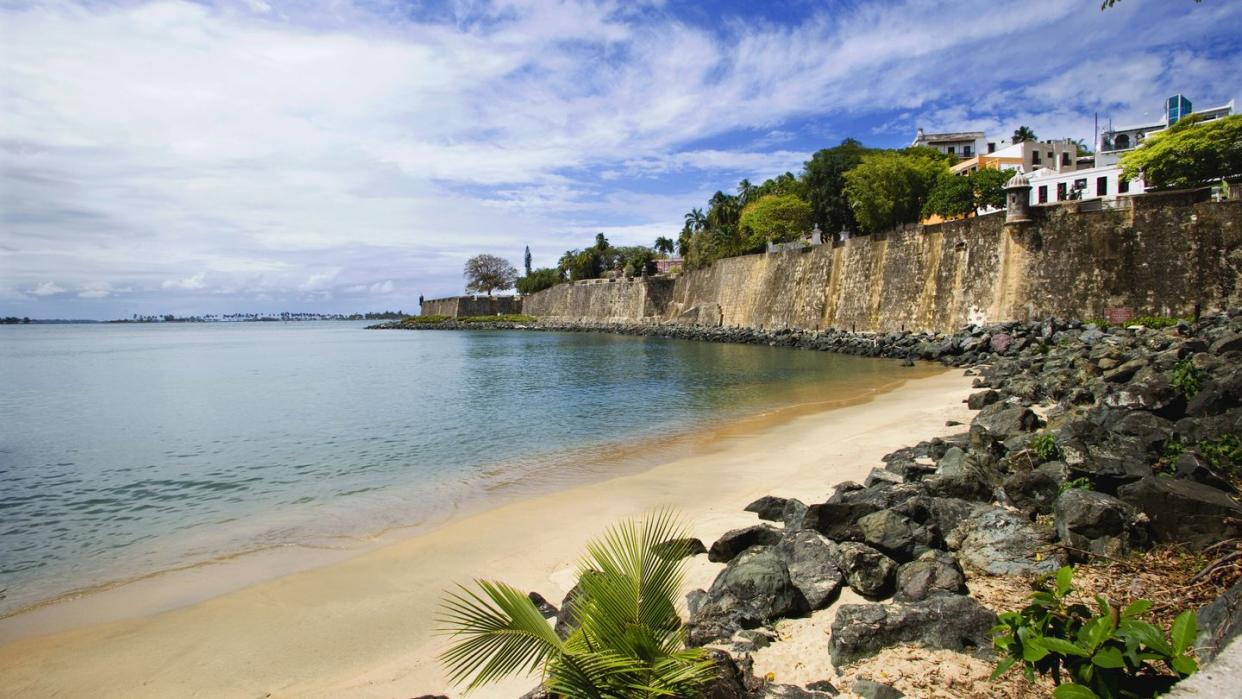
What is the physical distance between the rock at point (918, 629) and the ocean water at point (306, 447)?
21.9ft

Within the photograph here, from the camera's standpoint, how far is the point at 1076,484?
5930 mm

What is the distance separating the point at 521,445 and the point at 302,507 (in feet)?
16.9

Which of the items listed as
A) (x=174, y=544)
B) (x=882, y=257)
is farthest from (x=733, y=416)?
(x=882, y=257)

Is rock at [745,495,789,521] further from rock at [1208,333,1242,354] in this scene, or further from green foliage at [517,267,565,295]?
green foliage at [517,267,565,295]

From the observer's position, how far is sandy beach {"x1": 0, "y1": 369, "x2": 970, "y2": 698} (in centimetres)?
500

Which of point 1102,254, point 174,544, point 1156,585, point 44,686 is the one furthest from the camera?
point 1102,254

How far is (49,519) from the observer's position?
378 inches

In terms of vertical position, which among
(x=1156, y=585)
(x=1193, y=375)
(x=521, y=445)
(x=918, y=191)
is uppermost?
(x=918, y=191)

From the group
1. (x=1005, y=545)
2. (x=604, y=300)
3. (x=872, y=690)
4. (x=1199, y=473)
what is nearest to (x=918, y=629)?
(x=872, y=690)

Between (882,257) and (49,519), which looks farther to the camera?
(882,257)

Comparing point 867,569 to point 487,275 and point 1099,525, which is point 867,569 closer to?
point 1099,525

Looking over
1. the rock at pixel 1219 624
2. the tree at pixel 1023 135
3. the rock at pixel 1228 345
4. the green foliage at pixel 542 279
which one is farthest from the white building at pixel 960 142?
the rock at pixel 1219 624

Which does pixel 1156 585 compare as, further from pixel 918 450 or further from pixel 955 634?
pixel 918 450

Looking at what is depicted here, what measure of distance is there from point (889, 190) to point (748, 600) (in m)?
46.9
